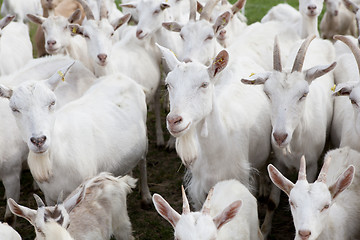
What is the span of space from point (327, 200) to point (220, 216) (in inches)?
31.4

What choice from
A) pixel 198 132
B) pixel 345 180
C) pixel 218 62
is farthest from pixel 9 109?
pixel 345 180

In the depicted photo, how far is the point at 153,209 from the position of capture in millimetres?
6688

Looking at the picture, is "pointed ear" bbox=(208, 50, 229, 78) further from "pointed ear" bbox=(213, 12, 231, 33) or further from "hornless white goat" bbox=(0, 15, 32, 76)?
"hornless white goat" bbox=(0, 15, 32, 76)

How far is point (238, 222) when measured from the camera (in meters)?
4.65

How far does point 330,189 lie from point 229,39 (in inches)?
173

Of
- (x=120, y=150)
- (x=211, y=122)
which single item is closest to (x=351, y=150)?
Answer: (x=211, y=122)

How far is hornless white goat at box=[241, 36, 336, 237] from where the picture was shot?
496 centimetres

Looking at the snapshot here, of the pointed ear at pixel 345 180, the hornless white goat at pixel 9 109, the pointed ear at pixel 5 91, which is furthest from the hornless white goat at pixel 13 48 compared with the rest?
the pointed ear at pixel 345 180

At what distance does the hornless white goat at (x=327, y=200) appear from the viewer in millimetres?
4051

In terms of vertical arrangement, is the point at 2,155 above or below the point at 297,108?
below

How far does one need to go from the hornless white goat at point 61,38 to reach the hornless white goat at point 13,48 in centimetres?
50

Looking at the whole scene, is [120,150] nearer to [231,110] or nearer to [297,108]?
[231,110]

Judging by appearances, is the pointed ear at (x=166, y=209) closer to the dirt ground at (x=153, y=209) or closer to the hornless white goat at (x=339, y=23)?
the dirt ground at (x=153, y=209)

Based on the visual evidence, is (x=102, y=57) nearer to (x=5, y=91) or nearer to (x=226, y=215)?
(x=5, y=91)
